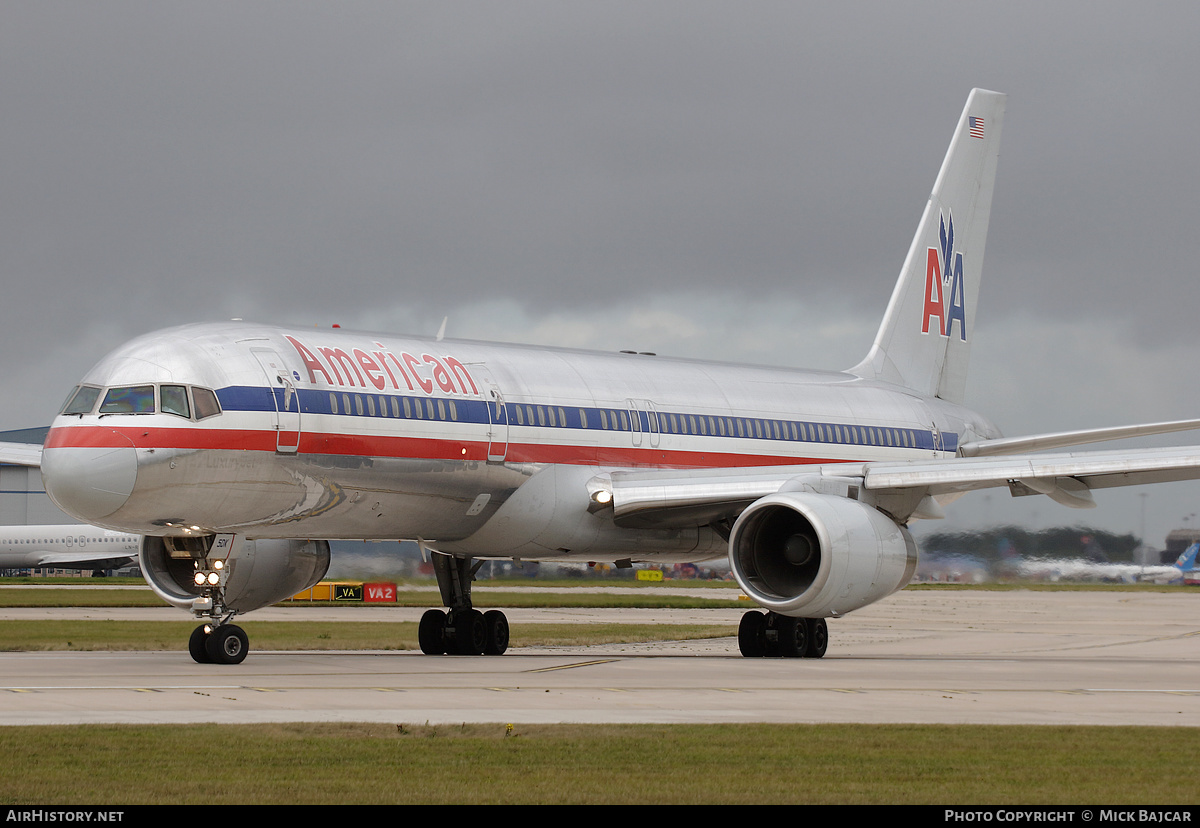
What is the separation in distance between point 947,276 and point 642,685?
1908 centimetres

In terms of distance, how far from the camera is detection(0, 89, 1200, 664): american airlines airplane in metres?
19.2

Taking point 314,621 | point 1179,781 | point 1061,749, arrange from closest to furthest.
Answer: point 1179,781 → point 1061,749 → point 314,621

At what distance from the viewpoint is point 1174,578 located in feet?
169

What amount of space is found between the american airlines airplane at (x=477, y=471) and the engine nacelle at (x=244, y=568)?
0.04 m

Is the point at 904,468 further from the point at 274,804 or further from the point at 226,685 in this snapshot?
the point at 274,804

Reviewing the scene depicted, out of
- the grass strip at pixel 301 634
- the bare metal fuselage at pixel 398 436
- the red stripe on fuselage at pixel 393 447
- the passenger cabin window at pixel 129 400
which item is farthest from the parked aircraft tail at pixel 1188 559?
the passenger cabin window at pixel 129 400

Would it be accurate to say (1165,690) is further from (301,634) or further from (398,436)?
(301,634)

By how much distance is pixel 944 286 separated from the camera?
111ft

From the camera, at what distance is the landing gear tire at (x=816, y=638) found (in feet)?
79.9

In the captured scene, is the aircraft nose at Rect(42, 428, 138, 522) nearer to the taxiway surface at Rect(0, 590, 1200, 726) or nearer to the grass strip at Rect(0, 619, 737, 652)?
the taxiway surface at Rect(0, 590, 1200, 726)

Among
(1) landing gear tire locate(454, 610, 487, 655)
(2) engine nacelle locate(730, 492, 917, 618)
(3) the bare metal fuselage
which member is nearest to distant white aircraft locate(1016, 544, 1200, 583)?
(3) the bare metal fuselage

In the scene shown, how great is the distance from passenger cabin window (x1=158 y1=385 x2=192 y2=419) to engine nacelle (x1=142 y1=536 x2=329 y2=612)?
2383mm
